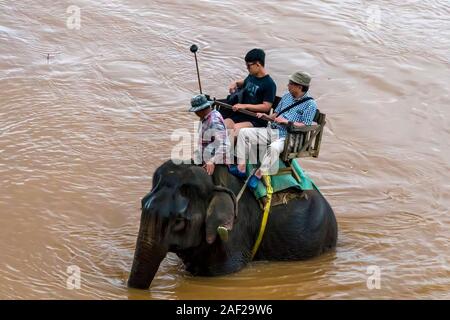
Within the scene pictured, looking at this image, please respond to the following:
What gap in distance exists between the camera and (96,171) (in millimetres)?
10172

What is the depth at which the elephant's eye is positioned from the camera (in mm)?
7184

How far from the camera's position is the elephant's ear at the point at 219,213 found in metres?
7.35

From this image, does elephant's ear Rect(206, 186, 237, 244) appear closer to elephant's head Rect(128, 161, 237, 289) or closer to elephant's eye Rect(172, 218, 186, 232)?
elephant's head Rect(128, 161, 237, 289)

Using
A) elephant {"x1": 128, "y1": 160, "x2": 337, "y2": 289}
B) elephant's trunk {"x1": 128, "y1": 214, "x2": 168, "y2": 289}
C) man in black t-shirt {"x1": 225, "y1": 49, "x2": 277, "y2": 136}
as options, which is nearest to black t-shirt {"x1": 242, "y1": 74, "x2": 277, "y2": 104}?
man in black t-shirt {"x1": 225, "y1": 49, "x2": 277, "y2": 136}

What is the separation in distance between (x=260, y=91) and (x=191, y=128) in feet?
11.8

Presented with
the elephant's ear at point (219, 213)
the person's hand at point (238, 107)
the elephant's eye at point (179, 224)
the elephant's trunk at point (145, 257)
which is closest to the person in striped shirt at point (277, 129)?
the person's hand at point (238, 107)

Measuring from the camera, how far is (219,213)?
7355 millimetres

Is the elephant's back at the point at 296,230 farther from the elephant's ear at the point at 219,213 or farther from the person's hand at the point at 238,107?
the person's hand at the point at 238,107

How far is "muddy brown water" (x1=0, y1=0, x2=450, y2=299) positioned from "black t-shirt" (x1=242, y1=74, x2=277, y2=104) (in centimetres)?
159

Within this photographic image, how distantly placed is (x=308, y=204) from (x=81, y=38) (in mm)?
7648
